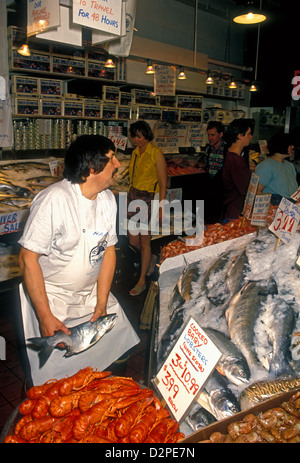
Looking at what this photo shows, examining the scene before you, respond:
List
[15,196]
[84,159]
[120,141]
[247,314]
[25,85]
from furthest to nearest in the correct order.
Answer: [120,141]
[25,85]
[15,196]
[84,159]
[247,314]

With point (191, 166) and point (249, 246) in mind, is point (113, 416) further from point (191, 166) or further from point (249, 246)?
point (191, 166)

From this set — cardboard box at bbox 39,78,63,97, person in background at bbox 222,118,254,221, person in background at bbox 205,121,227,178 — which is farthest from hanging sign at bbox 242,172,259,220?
cardboard box at bbox 39,78,63,97

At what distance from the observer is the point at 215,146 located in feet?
21.1

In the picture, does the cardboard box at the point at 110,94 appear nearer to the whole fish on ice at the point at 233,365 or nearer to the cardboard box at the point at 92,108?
the cardboard box at the point at 92,108

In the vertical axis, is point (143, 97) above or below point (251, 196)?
above

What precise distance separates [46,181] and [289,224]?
417cm

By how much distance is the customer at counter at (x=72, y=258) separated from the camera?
2.21 meters

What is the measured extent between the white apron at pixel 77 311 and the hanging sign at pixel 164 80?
228 inches

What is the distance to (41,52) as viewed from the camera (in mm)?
6172

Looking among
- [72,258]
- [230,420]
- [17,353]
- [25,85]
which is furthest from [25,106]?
[230,420]

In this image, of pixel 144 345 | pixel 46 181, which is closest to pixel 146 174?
pixel 46 181

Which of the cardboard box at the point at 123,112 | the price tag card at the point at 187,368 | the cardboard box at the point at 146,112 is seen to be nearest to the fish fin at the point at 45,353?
the price tag card at the point at 187,368

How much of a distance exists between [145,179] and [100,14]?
2.67 m

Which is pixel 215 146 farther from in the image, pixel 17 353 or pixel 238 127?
pixel 17 353
